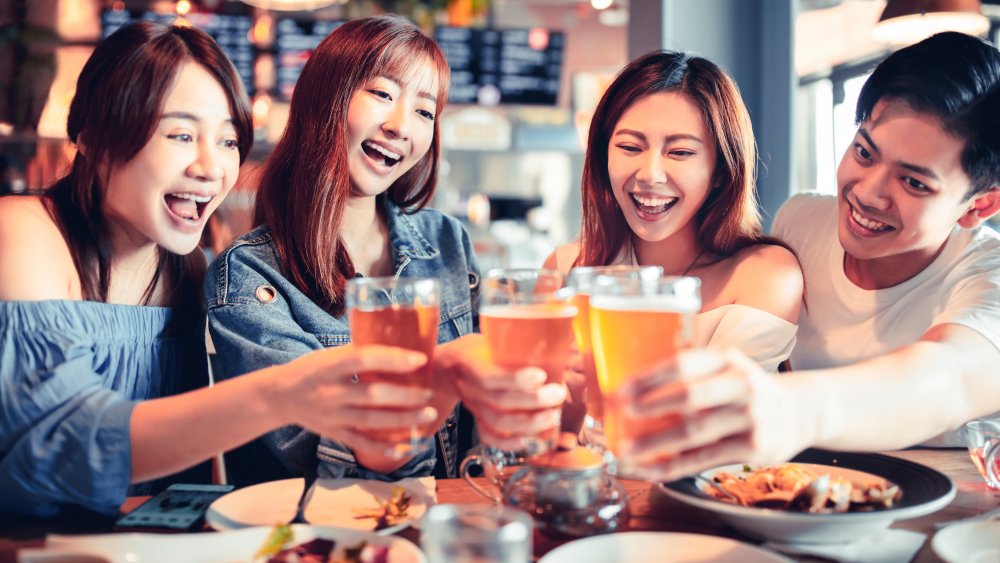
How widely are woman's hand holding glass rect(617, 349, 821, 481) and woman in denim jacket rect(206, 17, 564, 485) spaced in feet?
2.69

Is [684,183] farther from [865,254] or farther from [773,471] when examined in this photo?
[773,471]

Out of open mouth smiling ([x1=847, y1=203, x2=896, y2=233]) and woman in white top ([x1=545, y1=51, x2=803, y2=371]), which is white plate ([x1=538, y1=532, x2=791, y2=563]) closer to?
woman in white top ([x1=545, y1=51, x2=803, y2=371])

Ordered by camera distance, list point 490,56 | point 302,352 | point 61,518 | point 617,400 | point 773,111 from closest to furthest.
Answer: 1. point 617,400
2. point 61,518
3. point 302,352
4. point 773,111
5. point 490,56

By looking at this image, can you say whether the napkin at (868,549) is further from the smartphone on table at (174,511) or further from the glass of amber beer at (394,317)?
the smartphone on table at (174,511)

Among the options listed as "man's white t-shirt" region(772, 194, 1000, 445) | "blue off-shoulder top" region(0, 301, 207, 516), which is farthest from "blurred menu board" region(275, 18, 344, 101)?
"blue off-shoulder top" region(0, 301, 207, 516)

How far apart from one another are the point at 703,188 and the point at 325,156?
→ 96cm

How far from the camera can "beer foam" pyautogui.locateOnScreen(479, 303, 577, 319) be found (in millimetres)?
1116

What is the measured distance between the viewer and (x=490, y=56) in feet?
20.5

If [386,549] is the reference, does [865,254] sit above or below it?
above

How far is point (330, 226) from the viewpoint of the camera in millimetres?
2062

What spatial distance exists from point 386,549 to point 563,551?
9.3 inches

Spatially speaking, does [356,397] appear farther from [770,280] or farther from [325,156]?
[770,280]

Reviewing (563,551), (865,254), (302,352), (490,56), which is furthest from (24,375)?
(490,56)

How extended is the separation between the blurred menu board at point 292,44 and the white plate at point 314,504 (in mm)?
4996
